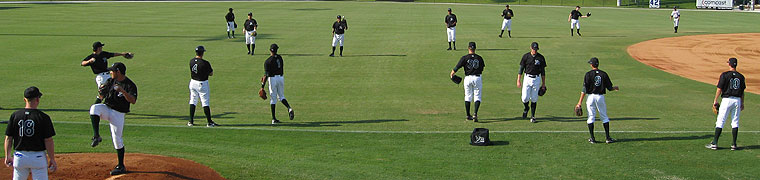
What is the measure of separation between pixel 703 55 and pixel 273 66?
22.3 m

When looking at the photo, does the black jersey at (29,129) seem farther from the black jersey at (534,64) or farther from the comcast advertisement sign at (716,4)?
the comcast advertisement sign at (716,4)

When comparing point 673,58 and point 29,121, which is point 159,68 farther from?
point 673,58

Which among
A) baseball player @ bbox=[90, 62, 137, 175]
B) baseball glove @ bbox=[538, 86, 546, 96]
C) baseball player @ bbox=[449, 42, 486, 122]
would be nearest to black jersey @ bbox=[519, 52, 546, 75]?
baseball glove @ bbox=[538, 86, 546, 96]

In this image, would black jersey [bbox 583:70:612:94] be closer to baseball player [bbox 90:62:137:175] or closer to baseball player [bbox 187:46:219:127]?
baseball player [bbox 187:46:219:127]

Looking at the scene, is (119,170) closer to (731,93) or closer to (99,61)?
(99,61)

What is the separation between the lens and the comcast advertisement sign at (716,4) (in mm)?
70375

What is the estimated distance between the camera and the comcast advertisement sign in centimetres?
7038

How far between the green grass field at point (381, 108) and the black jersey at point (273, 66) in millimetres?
1251

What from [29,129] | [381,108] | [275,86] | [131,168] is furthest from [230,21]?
[29,129]

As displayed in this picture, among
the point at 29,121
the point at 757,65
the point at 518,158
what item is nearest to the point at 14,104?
the point at 29,121

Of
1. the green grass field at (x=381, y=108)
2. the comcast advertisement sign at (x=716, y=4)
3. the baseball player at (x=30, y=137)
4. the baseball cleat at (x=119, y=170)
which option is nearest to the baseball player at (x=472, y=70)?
the green grass field at (x=381, y=108)

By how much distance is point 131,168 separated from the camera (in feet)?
34.1

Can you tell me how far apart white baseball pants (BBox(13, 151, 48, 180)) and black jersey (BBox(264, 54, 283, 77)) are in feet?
23.5

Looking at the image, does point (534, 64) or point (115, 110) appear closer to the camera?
point (115, 110)
